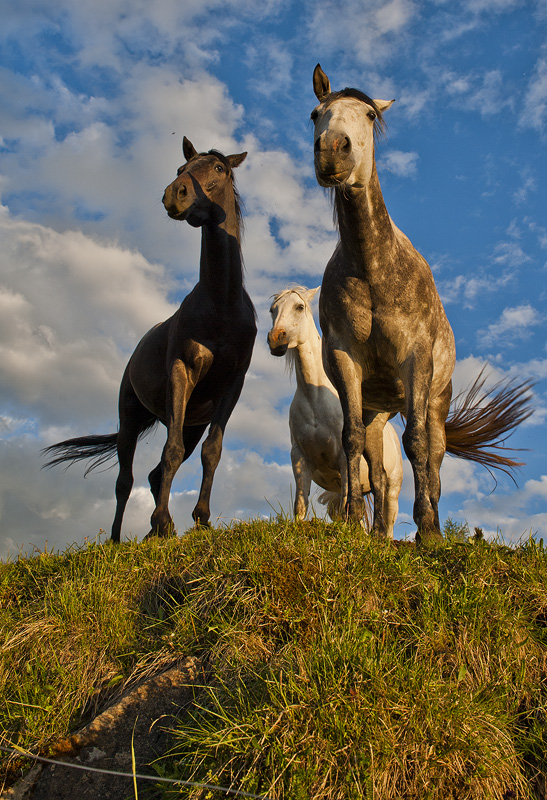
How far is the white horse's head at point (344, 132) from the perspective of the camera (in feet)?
14.7

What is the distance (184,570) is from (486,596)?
6.09ft

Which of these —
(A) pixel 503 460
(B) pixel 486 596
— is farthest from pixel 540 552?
(A) pixel 503 460

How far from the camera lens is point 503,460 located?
324 inches

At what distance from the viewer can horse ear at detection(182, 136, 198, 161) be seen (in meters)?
7.09

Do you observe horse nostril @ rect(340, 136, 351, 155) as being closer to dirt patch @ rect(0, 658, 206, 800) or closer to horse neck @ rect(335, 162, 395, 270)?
horse neck @ rect(335, 162, 395, 270)

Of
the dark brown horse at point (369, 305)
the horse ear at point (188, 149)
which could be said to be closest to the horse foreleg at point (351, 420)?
the dark brown horse at point (369, 305)

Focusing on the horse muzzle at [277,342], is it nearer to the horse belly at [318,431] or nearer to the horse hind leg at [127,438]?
the horse belly at [318,431]

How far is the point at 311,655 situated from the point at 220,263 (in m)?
4.79

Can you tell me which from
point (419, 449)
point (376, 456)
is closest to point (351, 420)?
point (419, 449)

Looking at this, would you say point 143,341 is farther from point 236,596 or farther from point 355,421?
point 236,596

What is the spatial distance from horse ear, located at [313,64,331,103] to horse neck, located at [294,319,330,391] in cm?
354

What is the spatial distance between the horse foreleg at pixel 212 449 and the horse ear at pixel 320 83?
297 centimetres

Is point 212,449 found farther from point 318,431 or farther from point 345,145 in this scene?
point 345,145

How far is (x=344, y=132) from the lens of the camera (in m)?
4.56
